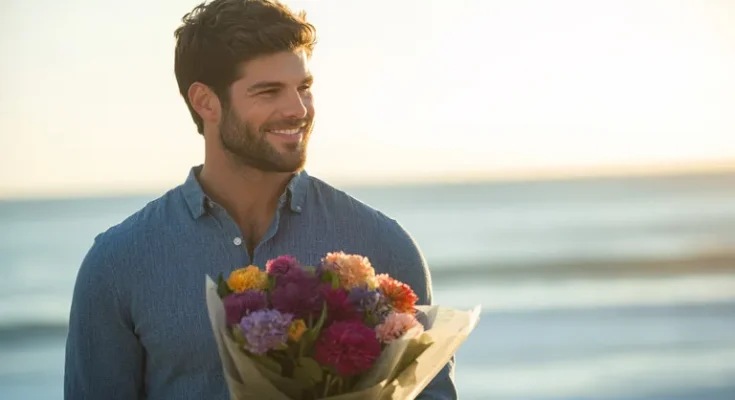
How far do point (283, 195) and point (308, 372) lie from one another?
803 millimetres

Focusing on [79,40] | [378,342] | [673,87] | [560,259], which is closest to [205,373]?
[378,342]

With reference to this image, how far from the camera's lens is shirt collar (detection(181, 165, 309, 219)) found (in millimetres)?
3549

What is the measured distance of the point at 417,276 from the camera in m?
3.54

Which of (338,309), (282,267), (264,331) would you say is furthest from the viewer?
(282,267)

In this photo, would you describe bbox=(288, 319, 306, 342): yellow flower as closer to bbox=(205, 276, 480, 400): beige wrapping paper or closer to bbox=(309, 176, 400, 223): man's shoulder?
bbox=(205, 276, 480, 400): beige wrapping paper

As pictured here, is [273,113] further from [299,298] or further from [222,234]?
[299,298]

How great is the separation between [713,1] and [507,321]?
17.4m

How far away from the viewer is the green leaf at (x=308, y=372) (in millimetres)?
2826

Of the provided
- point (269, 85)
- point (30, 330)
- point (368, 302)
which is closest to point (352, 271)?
point (368, 302)

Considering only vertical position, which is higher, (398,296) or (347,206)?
(347,206)

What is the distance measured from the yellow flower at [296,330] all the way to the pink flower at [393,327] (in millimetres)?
151

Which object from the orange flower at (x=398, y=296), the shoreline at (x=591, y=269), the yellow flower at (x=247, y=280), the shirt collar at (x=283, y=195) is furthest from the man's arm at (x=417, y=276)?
the shoreline at (x=591, y=269)

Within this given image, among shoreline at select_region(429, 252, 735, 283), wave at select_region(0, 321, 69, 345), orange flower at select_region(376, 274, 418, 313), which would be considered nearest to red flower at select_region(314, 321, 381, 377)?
orange flower at select_region(376, 274, 418, 313)

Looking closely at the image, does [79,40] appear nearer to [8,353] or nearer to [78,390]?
[8,353]
